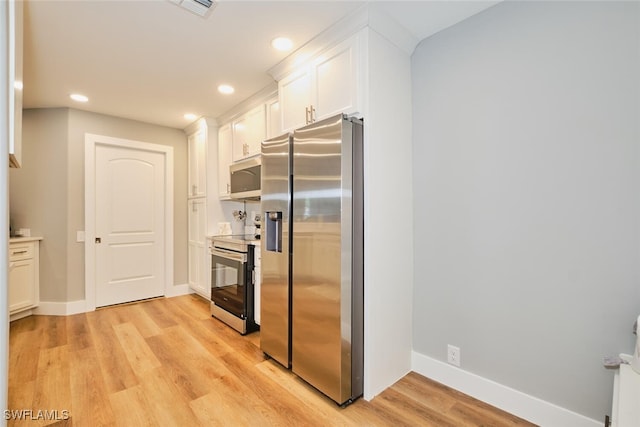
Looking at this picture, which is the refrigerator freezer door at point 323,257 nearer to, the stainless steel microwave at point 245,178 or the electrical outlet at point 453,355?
the electrical outlet at point 453,355

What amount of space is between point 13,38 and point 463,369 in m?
3.06

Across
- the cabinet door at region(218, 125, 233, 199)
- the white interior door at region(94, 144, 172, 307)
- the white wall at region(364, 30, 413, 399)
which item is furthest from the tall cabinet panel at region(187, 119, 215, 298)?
the white wall at region(364, 30, 413, 399)

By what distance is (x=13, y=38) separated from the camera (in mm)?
1308

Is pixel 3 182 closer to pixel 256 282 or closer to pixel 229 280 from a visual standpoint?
pixel 256 282

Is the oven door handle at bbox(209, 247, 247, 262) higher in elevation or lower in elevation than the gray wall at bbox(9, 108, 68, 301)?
lower

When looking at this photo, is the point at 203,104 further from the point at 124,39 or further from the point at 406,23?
the point at 406,23

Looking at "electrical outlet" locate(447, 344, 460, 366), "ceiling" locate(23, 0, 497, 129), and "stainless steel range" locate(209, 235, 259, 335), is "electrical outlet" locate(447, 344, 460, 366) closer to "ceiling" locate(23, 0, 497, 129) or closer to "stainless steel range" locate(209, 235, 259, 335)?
"stainless steel range" locate(209, 235, 259, 335)

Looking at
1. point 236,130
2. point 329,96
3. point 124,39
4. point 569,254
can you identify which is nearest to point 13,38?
point 124,39

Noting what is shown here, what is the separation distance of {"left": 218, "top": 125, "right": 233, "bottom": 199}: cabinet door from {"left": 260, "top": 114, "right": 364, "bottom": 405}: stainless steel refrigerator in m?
1.71

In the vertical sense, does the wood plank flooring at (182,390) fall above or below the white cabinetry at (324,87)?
below

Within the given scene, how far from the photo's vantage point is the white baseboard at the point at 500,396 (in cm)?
161

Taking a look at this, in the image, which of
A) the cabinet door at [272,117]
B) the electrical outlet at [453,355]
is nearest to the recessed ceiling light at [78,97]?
the cabinet door at [272,117]

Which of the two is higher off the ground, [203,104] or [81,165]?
[203,104]

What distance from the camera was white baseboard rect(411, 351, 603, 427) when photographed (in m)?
1.61
